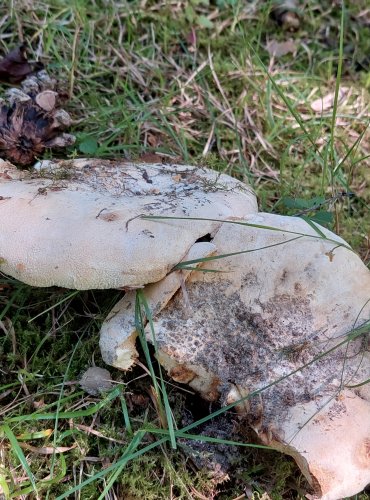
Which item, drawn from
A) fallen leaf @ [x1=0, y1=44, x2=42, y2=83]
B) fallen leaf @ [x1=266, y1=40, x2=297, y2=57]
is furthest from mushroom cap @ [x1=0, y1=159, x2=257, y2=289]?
fallen leaf @ [x1=266, y1=40, x2=297, y2=57]

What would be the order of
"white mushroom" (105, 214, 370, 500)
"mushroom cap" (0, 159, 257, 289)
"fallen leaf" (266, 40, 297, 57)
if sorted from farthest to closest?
"fallen leaf" (266, 40, 297, 57), "white mushroom" (105, 214, 370, 500), "mushroom cap" (0, 159, 257, 289)

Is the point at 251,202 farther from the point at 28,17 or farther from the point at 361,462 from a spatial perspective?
the point at 28,17

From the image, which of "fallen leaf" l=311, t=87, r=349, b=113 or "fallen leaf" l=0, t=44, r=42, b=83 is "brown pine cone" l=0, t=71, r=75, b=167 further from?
"fallen leaf" l=311, t=87, r=349, b=113

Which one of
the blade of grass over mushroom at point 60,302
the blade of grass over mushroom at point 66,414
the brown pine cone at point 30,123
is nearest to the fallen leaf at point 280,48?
the brown pine cone at point 30,123

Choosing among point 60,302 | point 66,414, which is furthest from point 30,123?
point 66,414

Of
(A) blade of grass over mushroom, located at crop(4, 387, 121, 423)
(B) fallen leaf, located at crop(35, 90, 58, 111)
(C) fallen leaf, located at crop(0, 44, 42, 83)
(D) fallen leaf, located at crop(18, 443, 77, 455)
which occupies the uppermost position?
(C) fallen leaf, located at crop(0, 44, 42, 83)

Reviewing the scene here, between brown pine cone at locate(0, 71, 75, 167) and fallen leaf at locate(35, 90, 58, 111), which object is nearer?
brown pine cone at locate(0, 71, 75, 167)

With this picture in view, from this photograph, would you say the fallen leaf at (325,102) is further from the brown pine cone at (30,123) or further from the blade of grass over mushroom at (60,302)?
the blade of grass over mushroom at (60,302)
